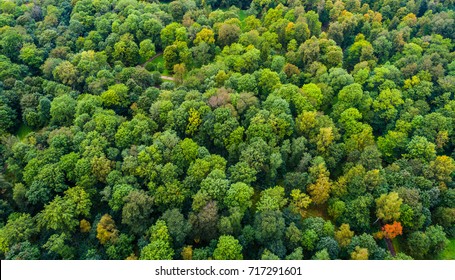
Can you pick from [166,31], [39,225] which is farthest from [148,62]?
[39,225]

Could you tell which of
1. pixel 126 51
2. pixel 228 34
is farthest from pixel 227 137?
pixel 126 51

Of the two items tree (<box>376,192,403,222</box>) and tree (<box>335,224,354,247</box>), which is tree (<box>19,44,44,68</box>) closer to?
tree (<box>335,224,354,247</box>)

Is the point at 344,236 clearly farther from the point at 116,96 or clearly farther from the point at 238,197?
the point at 116,96

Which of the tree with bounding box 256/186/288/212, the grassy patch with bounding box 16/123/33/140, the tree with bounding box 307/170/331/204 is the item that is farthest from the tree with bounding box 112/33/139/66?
the tree with bounding box 307/170/331/204

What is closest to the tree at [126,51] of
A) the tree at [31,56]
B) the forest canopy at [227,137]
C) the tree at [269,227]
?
the forest canopy at [227,137]

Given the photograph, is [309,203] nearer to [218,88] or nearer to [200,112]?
[200,112]

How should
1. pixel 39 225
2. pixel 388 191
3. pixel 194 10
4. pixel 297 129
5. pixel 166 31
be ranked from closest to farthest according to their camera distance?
1. pixel 39 225
2. pixel 388 191
3. pixel 297 129
4. pixel 166 31
5. pixel 194 10
